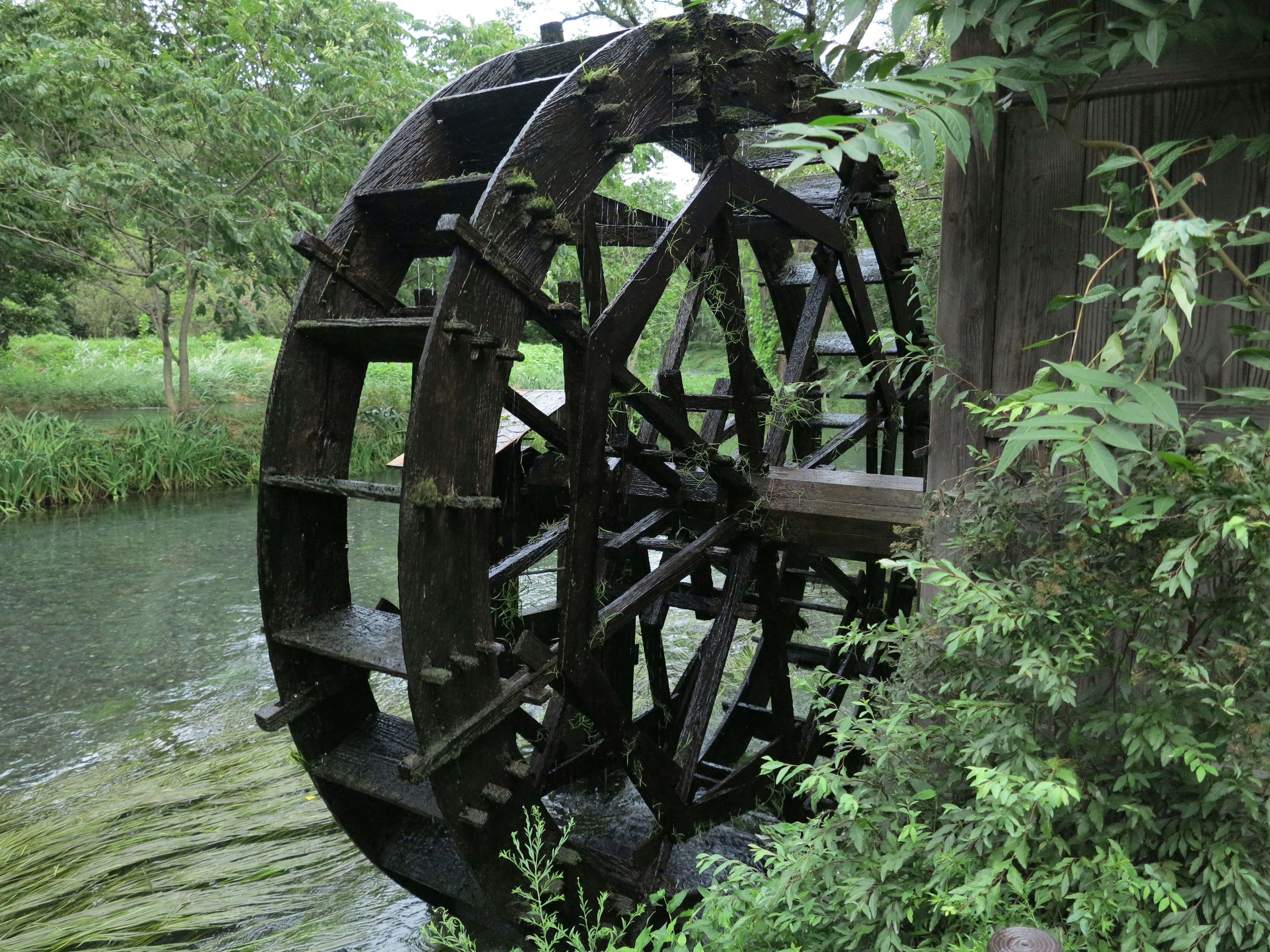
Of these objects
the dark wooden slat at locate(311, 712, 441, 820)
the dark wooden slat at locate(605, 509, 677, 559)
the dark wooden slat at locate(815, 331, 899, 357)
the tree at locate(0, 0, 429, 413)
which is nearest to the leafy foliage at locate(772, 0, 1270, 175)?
the dark wooden slat at locate(605, 509, 677, 559)

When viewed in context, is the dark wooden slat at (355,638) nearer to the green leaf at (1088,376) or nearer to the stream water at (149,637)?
the stream water at (149,637)

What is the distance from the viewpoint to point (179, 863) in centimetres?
378

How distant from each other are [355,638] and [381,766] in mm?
448

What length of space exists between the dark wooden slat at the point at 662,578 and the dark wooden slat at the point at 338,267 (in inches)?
49.6

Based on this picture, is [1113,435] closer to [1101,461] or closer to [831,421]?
[1101,461]

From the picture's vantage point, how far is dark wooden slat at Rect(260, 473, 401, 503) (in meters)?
2.68

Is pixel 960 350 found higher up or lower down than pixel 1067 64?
lower down

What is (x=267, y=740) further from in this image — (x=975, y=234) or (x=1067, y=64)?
(x=1067, y=64)

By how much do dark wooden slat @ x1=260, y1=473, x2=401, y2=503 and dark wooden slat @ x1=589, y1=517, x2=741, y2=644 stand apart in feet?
2.53

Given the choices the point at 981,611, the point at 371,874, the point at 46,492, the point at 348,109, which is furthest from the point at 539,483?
the point at 348,109

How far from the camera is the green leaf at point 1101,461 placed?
1.30 metres

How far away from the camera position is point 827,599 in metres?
8.18

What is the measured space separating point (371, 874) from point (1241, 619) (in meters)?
3.38

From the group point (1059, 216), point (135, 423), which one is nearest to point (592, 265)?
point (1059, 216)
